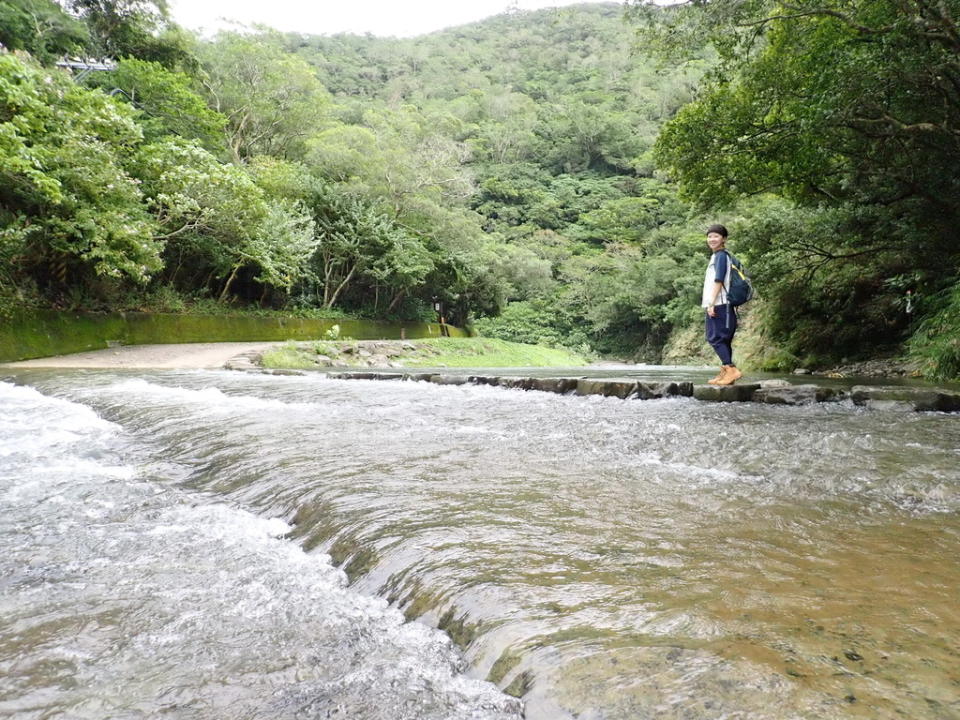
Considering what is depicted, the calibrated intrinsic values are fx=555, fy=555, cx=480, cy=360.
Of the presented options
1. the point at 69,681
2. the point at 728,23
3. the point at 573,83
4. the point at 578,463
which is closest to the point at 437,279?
the point at 728,23

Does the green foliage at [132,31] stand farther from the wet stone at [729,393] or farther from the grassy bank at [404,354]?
the wet stone at [729,393]

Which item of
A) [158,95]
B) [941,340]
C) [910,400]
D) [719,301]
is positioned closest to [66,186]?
[158,95]

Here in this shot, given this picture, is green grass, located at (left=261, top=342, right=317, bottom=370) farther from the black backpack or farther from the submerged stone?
the black backpack

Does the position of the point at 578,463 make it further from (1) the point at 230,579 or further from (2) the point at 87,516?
(2) the point at 87,516

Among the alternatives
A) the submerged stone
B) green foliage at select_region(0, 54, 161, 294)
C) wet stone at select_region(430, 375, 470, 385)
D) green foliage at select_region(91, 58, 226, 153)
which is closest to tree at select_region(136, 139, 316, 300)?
green foliage at select_region(0, 54, 161, 294)

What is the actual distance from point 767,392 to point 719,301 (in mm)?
1134

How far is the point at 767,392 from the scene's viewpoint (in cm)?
596

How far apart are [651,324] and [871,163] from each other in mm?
23178

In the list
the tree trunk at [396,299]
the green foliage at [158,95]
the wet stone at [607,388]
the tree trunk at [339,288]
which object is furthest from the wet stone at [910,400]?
the tree trunk at [396,299]

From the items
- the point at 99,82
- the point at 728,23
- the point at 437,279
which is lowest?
the point at 437,279

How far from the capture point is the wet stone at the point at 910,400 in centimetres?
492

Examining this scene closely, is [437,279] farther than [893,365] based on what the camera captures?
Yes

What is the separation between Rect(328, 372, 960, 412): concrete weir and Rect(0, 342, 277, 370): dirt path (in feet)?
26.6

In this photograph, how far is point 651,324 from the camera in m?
31.2
